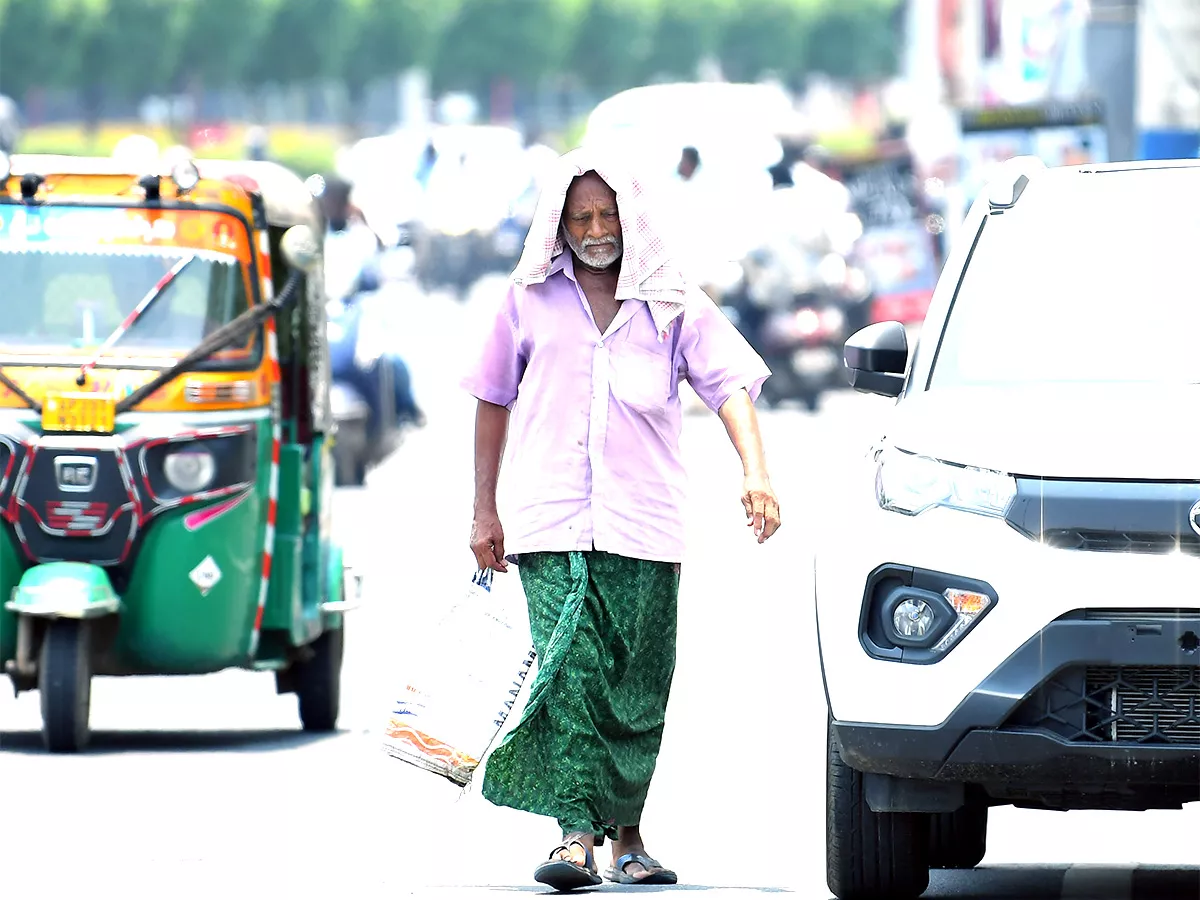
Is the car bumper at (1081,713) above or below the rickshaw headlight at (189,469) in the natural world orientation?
below

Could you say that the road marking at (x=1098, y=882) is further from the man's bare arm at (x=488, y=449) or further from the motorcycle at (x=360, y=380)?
the motorcycle at (x=360, y=380)

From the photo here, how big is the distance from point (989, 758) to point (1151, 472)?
67cm

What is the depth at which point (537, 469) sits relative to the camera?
23.5ft

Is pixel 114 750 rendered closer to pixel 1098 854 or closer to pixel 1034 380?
pixel 1098 854

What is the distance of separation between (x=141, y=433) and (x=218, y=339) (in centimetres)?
44

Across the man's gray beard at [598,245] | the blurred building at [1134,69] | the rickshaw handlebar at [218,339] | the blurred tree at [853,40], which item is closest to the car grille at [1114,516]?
the man's gray beard at [598,245]

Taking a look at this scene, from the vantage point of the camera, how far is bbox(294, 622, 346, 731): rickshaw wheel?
10.8 metres

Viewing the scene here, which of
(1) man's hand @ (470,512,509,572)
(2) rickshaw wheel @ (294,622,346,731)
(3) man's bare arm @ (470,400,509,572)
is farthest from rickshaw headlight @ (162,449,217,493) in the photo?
(1) man's hand @ (470,512,509,572)

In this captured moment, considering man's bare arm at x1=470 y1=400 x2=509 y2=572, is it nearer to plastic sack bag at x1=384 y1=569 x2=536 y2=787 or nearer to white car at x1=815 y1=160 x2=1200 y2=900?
plastic sack bag at x1=384 y1=569 x2=536 y2=787

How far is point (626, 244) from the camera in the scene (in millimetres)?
7098

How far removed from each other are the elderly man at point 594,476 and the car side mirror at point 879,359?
10.0 inches

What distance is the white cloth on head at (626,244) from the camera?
708cm

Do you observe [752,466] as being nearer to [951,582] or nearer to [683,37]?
[951,582]

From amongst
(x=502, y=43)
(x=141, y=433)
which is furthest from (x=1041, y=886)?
(x=502, y=43)
